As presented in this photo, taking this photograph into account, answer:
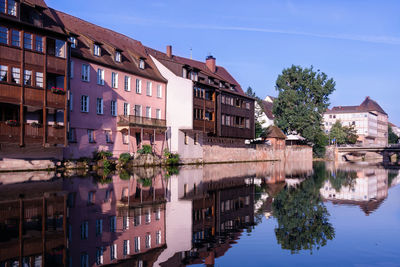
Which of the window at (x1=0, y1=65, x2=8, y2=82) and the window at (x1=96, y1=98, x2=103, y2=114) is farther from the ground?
the window at (x1=0, y1=65, x2=8, y2=82)

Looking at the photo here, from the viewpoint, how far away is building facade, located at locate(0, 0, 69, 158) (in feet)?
93.4

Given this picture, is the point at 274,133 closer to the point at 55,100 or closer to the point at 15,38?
the point at 55,100

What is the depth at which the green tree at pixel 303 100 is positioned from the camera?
260ft

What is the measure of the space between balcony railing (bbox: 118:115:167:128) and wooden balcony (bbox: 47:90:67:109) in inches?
377

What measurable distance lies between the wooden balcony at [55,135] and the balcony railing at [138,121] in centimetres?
959

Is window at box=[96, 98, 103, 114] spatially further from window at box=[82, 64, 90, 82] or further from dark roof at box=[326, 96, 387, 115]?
dark roof at box=[326, 96, 387, 115]

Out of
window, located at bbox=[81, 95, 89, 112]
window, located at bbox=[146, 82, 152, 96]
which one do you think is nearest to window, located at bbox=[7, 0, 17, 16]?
window, located at bbox=[81, 95, 89, 112]

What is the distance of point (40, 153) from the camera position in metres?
31.6

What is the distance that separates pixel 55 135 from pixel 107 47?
14732 millimetres

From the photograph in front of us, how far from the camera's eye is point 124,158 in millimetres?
39281

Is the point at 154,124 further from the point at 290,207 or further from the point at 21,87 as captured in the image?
the point at 290,207

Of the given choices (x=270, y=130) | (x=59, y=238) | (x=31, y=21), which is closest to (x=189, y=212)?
(x=59, y=238)

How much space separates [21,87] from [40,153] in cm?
547

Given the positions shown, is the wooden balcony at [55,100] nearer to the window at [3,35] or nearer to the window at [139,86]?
the window at [3,35]
